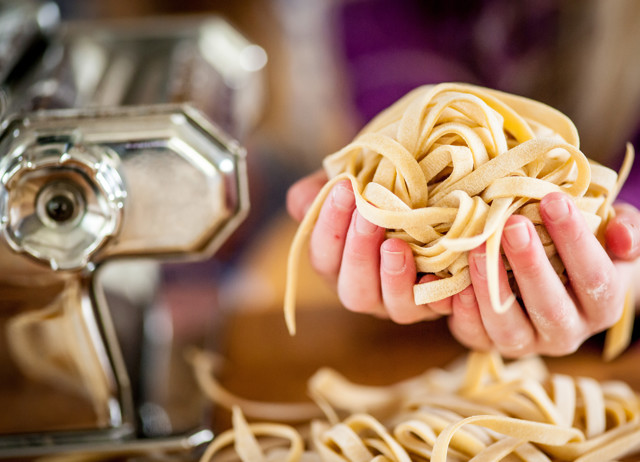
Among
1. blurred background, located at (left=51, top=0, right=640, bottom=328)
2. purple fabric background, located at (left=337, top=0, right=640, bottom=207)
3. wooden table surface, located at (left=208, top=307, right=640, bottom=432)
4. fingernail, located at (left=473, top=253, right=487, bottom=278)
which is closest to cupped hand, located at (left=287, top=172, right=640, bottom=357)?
fingernail, located at (left=473, top=253, right=487, bottom=278)

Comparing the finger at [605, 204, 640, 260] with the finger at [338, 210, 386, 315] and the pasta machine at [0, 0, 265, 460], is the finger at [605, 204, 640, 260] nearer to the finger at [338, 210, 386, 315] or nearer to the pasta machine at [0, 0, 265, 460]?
the finger at [338, 210, 386, 315]

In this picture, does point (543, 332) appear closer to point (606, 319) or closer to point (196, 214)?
point (606, 319)

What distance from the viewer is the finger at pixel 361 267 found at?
0.36 metres

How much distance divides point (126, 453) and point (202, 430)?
0.22ft

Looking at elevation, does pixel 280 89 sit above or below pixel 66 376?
above

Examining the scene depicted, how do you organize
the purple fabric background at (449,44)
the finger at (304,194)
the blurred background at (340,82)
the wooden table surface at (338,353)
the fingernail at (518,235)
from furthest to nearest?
the purple fabric background at (449,44) → the blurred background at (340,82) → the wooden table surface at (338,353) → the finger at (304,194) → the fingernail at (518,235)

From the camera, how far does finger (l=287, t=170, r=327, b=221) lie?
0.43 metres

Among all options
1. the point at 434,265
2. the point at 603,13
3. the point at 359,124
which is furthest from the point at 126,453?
the point at 603,13

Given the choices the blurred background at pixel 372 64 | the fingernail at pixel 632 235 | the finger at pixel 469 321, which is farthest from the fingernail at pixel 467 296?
the blurred background at pixel 372 64

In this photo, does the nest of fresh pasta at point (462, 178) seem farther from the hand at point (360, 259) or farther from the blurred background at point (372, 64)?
the blurred background at point (372, 64)

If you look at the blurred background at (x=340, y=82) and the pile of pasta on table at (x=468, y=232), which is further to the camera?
the blurred background at (x=340, y=82)

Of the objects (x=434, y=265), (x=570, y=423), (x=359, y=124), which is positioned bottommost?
(x=570, y=423)

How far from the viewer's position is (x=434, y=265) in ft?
1.14

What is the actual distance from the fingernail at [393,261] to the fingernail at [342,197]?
37mm
